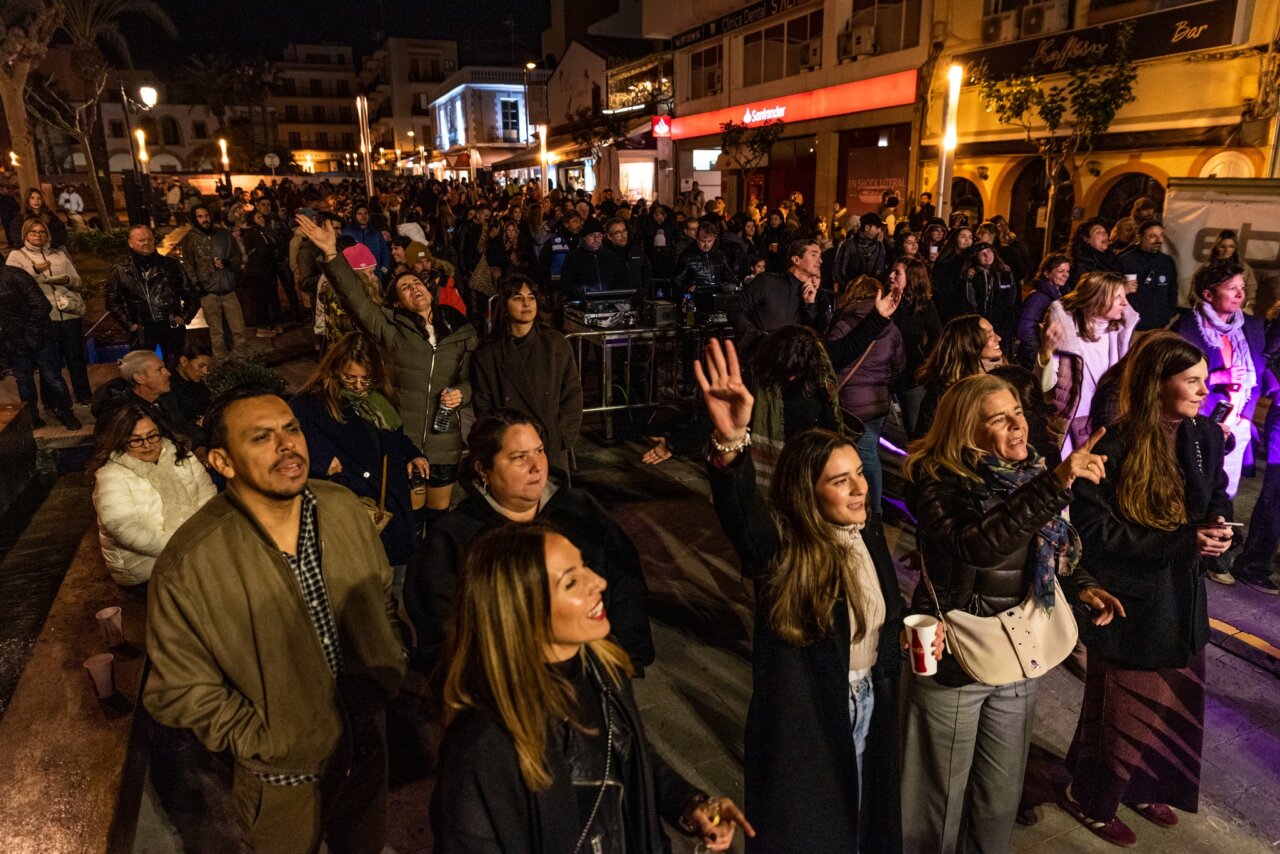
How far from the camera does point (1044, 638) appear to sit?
2.91m

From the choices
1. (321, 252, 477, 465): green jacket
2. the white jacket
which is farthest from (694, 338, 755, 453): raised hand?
(321, 252, 477, 465): green jacket

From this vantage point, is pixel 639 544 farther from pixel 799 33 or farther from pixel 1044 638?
pixel 799 33

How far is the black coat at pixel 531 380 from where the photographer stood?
5.21 m

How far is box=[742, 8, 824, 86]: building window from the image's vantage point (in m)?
24.9

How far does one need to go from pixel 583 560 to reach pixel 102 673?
2531mm

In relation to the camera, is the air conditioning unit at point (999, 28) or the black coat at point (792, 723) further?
the air conditioning unit at point (999, 28)

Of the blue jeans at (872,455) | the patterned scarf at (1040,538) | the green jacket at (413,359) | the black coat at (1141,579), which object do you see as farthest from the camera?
the blue jeans at (872,455)

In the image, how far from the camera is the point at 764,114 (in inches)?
1075

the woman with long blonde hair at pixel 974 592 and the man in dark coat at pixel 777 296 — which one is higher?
the man in dark coat at pixel 777 296

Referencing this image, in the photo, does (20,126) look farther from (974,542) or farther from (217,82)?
(217,82)

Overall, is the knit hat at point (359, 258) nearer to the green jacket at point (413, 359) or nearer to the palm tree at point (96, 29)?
the green jacket at point (413, 359)

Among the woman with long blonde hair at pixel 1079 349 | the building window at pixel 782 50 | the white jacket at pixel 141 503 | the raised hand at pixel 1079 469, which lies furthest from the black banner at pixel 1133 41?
the white jacket at pixel 141 503

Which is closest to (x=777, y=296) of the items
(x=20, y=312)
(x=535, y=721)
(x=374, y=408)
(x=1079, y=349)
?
(x=1079, y=349)

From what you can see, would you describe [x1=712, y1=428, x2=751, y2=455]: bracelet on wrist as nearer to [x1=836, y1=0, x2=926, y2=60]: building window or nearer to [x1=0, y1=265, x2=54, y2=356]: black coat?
[x1=0, y1=265, x2=54, y2=356]: black coat
